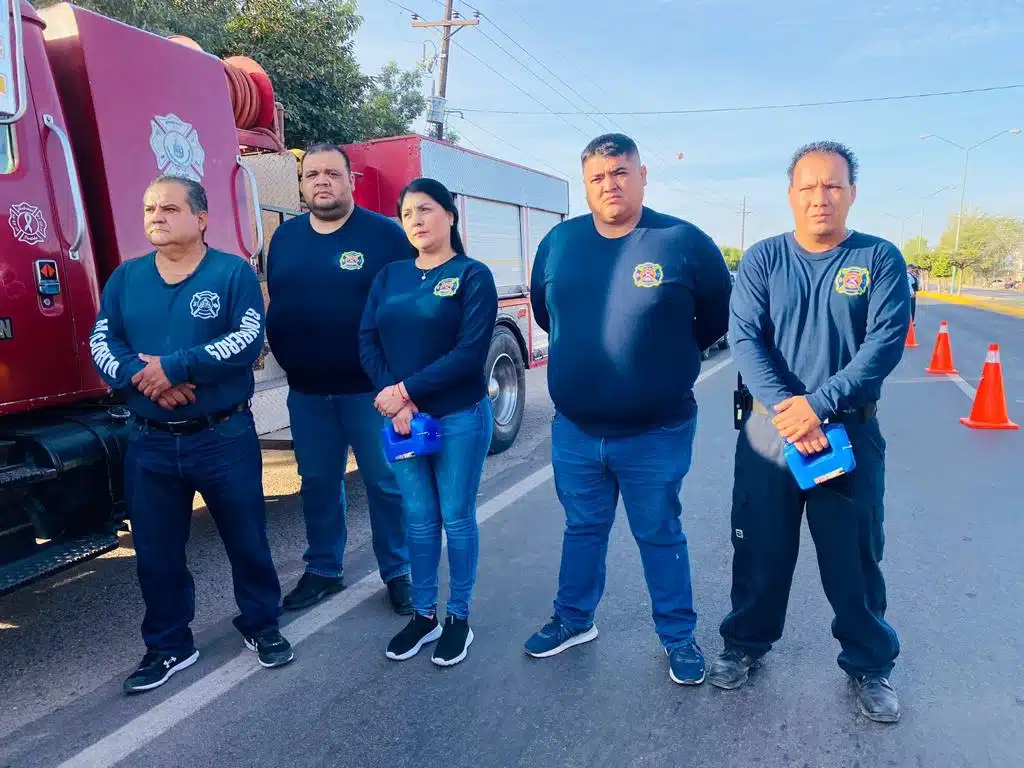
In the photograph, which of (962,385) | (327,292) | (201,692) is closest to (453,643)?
(201,692)

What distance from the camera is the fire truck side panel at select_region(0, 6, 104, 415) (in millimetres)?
2951

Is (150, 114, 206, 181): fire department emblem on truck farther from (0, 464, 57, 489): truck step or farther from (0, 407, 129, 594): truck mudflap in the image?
(0, 464, 57, 489): truck step

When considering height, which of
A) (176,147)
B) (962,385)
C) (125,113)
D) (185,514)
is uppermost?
(125,113)

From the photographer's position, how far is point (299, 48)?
11930mm

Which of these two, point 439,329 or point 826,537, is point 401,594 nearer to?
point 439,329

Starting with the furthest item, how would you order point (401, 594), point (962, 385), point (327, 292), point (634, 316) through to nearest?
point (962, 385)
point (401, 594)
point (327, 292)
point (634, 316)

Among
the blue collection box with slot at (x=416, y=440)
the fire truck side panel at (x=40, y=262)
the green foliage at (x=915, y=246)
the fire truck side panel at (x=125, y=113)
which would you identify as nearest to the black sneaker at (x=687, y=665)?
the blue collection box with slot at (x=416, y=440)

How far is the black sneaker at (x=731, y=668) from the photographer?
2.81m

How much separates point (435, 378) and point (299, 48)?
10800 mm

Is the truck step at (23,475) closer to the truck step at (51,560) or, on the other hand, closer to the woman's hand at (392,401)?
the truck step at (51,560)

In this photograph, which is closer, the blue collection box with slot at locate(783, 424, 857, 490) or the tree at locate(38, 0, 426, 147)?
the blue collection box with slot at locate(783, 424, 857, 490)

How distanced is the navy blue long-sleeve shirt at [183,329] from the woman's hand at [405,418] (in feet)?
1.92

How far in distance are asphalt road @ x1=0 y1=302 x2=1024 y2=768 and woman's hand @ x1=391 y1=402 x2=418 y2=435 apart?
938mm

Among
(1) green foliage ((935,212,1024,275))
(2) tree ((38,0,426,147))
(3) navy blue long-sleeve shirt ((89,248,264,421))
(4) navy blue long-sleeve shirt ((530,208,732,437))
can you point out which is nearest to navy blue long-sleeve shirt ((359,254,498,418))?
(4) navy blue long-sleeve shirt ((530,208,732,437))
